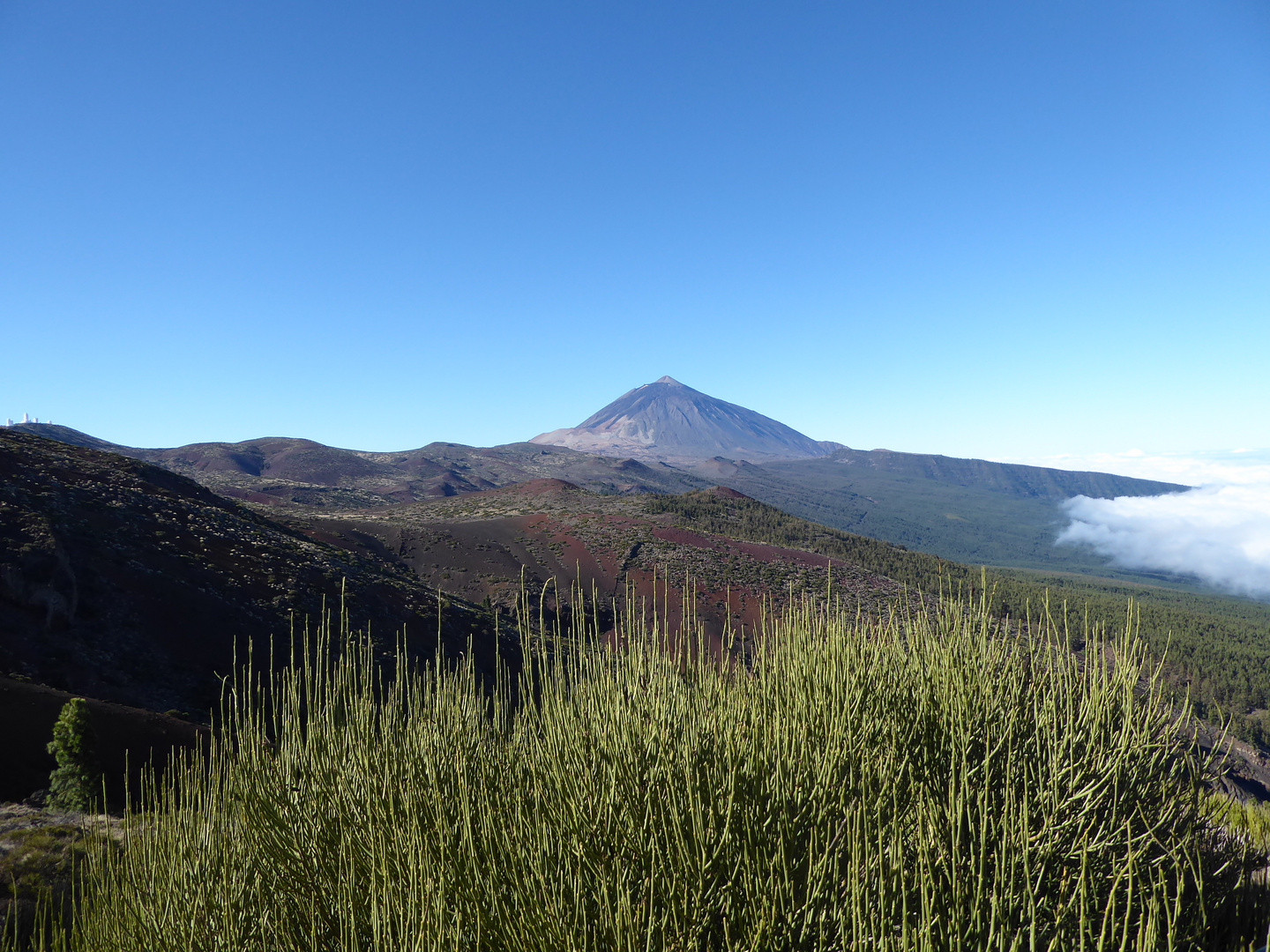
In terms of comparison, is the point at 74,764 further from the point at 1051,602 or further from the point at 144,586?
the point at 1051,602

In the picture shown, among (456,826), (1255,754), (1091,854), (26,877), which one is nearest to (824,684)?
(1091,854)

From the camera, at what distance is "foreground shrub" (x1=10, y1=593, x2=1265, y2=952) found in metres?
2.69

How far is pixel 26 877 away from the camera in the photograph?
24.6 ft

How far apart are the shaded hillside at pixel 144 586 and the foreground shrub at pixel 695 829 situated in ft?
41.2

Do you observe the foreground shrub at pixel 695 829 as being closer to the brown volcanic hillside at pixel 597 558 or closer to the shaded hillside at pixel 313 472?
the brown volcanic hillside at pixel 597 558

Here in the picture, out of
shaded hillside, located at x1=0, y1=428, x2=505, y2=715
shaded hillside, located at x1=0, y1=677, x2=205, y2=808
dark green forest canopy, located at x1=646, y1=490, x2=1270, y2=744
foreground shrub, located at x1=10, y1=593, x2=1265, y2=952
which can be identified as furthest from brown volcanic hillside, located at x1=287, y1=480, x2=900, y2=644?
foreground shrub, located at x1=10, y1=593, x2=1265, y2=952

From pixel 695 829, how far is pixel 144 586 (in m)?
27.4

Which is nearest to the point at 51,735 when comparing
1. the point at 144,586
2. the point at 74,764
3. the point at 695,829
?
the point at 74,764

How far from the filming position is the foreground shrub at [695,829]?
2.69 meters

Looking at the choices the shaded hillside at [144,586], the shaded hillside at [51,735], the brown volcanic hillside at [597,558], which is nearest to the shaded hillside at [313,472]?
the brown volcanic hillside at [597,558]

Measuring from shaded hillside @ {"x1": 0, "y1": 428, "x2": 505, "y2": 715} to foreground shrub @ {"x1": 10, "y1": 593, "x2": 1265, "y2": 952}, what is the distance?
12572 mm

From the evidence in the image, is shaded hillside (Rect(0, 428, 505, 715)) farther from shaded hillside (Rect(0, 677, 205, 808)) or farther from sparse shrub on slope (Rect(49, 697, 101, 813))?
sparse shrub on slope (Rect(49, 697, 101, 813))

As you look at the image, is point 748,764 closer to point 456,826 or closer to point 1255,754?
point 456,826

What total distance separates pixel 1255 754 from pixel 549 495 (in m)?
64.0
